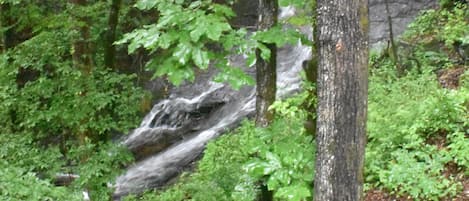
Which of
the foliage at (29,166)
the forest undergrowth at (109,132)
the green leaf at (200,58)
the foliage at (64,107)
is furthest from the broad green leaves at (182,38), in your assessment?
the foliage at (64,107)

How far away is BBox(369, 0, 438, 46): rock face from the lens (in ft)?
45.2

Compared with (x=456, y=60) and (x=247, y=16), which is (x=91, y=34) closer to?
(x=456, y=60)

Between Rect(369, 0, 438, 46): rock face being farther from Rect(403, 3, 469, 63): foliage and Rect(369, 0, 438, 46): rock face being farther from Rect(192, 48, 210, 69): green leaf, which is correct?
Rect(192, 48, 210, 69): green leaf

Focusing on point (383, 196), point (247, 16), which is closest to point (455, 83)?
point (383, 196)

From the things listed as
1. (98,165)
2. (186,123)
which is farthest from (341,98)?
(186,123)

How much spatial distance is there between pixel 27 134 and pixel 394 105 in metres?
5.79

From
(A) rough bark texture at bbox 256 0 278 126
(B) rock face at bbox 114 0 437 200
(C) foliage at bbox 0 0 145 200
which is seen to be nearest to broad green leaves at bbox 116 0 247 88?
(A) rough bark texture at bbox 256 0 278 126

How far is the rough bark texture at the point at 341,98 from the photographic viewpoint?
3.86m

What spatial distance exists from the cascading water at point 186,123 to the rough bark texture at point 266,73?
6.53 meters

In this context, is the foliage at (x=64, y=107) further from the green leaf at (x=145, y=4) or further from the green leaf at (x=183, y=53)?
the green leaf at (x=183, y=53)

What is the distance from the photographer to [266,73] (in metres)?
4.76

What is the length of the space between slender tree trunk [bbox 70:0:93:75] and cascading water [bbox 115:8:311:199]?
4.60 m

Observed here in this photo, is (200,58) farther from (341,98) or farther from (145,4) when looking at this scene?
(341,98)

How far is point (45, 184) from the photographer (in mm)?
4230
